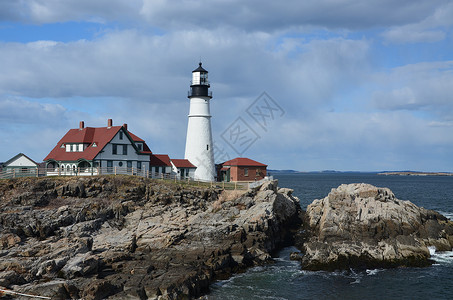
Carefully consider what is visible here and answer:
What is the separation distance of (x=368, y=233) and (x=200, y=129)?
22537mm

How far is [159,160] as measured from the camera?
166 feet

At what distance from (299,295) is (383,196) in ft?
51.0

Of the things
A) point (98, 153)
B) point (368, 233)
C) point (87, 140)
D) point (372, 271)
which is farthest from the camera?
point (87, 140)

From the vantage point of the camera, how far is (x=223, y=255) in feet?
101

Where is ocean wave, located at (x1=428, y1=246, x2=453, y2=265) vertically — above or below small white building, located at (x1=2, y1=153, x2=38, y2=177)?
below

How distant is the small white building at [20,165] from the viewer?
147ft

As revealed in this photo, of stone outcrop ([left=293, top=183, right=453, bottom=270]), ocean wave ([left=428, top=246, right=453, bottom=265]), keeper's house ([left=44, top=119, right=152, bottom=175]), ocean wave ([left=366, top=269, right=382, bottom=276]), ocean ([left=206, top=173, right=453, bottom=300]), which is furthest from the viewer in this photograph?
keeper's house ([left=44, top=119, right=152, bottom=175])

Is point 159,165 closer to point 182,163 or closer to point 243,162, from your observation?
point 182,163

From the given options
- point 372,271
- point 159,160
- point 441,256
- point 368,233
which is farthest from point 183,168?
point 441,256

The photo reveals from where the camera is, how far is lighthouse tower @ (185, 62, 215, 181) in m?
49.9

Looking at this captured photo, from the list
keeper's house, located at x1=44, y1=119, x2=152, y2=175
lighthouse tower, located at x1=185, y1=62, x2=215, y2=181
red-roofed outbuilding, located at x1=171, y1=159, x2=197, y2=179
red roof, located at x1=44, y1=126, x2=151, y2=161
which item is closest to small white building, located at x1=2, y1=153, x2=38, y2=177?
keeper's house, located at x1=44, y1=119, x2=152, y2=175

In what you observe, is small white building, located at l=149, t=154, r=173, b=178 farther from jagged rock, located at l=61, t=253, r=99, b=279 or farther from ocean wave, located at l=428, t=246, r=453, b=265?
ocean wave, located at l=428, t=246, r=453, b=265

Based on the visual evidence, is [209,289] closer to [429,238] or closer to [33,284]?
[33,284]

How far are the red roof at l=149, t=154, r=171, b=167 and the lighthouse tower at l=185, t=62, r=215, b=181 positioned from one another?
2.49 meters
